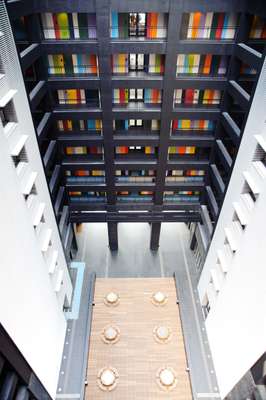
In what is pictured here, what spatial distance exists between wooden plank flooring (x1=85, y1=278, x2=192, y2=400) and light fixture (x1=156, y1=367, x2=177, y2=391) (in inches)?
7.5

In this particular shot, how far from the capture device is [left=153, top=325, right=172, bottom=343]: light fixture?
15.0 m

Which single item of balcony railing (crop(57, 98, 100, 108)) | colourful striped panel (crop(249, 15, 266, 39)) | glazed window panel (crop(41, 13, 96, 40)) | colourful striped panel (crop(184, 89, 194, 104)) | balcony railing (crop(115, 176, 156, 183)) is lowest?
balcony railing (crop(115, 176, 156, 183))

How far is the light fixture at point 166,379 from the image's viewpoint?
43.8 feet

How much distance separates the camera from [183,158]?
639 inches

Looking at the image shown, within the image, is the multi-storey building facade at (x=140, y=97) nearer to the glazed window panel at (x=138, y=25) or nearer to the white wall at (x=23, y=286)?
the glazed window panel at (x=138, y=25)

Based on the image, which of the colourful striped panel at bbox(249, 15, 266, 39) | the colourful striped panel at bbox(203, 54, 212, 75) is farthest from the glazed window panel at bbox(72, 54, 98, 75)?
the colourful striped panel at bbox(249, 15, 266, 39)

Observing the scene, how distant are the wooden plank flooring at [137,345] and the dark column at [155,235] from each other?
2910 millimetres

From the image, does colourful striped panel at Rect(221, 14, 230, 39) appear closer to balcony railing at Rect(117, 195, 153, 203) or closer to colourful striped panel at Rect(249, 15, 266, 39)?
colourful striped panel at Rect(249, 15, 266, 39)

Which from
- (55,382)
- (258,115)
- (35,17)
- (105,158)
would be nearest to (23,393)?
(55,382)

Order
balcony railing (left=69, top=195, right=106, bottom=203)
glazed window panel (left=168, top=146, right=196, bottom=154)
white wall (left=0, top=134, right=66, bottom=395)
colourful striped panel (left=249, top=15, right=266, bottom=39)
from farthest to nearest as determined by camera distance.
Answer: balcony railing (left=69, top=195, right=106, bottom=203), glazed window panel (left=168, top=146, right=196, bottom=154), colourful striped panel (left=249, top=15, right=266, bottom=39), white wall (left=0, top=134, right=66, bottom=395)

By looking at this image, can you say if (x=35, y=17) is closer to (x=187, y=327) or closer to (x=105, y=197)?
(x=105, y=197)

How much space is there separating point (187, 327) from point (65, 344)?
6526 millimetres

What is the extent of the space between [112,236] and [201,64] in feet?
38.2

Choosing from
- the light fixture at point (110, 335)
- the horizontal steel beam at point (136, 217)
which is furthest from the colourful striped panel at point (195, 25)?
the light fixture at point (110, 335)
